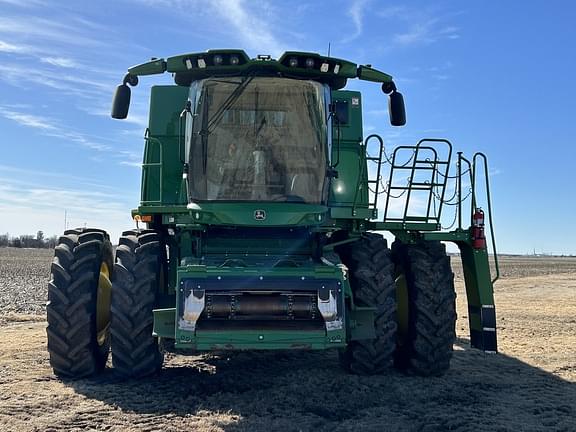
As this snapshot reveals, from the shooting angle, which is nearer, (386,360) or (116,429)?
(116,429)

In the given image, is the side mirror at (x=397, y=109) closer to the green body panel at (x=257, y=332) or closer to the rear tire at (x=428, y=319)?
the rear tire at (x=428, y=319)

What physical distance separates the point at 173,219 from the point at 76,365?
1928 millimetres

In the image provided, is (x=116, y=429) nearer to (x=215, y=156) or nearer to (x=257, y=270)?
(x=257, y=270)

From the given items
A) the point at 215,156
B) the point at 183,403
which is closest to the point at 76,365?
the point at 183,403

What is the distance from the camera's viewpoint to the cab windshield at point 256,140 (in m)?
6.79

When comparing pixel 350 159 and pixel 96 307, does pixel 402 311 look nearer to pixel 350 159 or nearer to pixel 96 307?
pixel 350 159

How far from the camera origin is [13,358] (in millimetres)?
8078

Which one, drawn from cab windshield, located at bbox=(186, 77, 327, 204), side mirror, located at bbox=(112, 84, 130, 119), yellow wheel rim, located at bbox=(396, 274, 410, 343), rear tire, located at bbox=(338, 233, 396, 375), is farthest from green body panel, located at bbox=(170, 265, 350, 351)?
side mirror, located at bbox=(112, 84, 130, 119)

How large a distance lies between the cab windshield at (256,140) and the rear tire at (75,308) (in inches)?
57.9

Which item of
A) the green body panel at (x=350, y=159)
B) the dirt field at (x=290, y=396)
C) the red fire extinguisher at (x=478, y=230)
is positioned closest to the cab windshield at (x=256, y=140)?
the green body panel at (x=350, y=159)

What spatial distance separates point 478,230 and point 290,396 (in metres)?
3.34

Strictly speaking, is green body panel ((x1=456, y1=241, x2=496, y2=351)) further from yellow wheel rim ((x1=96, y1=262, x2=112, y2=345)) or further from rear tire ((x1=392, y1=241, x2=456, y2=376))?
yellow wheel rim ((x1=96, y1=262, x2=112, y2=345))

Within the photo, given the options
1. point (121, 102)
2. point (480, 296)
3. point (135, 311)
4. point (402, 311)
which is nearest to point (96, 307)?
point (135, 311)

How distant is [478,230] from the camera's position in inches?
311
